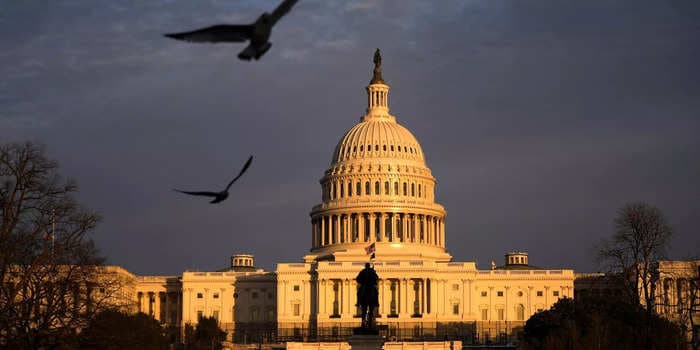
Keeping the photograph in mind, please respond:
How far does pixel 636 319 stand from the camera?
121 metres

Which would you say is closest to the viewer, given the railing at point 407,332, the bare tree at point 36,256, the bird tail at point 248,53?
the bird tail at point 248,53

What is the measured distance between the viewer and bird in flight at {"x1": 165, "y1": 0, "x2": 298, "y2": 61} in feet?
96.9

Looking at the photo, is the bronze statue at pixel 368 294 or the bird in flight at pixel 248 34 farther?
the bronze statue at pixel 368 294

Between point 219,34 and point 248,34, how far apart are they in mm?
620

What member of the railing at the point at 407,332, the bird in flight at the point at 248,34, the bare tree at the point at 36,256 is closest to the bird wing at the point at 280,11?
the bird in flight at the point at 248,34

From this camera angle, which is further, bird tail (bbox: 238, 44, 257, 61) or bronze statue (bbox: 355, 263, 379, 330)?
bronze statue (bbox: 355, 263, 379, 330)

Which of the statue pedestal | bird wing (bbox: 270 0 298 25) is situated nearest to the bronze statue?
the statue pedestal

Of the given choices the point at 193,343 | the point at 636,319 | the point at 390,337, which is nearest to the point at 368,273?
the point at 636,319

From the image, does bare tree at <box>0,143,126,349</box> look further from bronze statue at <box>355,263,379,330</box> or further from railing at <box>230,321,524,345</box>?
railing at <box>230,321,524,345</box>

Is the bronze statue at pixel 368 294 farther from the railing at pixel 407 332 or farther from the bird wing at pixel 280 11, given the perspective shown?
the railing at pixel 407 332

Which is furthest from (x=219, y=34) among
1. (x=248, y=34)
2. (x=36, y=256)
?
(x=36, y=256)

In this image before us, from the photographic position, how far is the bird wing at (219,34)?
29.7m

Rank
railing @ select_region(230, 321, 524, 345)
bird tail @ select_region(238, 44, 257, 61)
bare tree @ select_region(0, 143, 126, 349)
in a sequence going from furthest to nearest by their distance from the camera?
railing @ select_region(230, 321, 524, 345) < bare tree @ select_region(0, 143, 126, 349) < bird tail @ select_region(238, 44, 257, 61)

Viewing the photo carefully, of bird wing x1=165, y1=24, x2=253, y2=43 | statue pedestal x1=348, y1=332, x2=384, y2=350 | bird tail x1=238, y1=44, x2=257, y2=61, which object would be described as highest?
bird wing x1=165, y1=24, x2=253, y2=43
